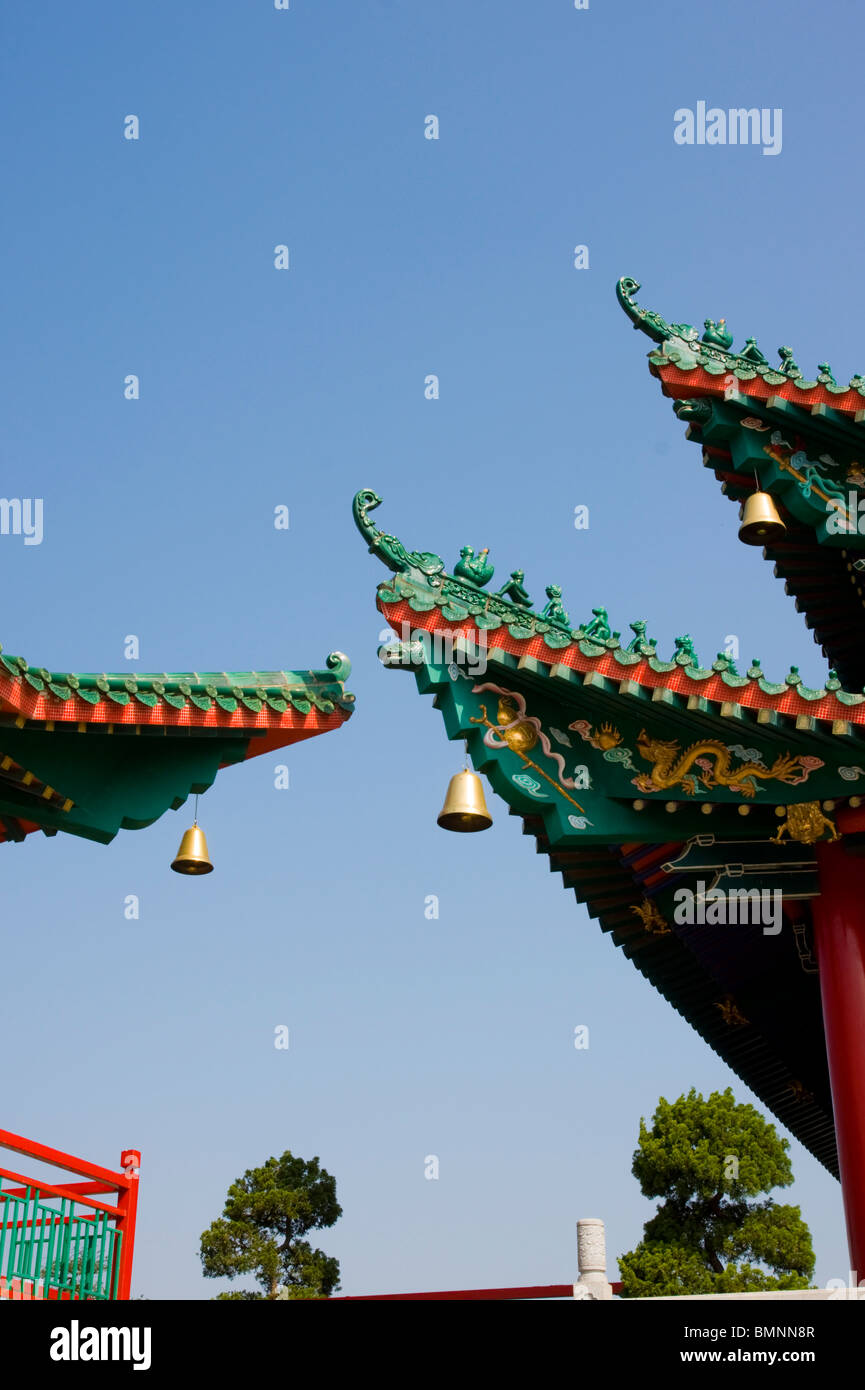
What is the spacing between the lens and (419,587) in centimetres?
977

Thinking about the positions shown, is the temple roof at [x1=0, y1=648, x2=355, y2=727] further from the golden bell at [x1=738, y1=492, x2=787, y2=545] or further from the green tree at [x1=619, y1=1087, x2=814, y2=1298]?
the green tree at [x1=619, y1=1087, x2=814, y2=1298]

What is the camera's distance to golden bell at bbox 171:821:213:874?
9484 millimetres

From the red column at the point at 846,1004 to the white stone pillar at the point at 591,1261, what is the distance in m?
2.07

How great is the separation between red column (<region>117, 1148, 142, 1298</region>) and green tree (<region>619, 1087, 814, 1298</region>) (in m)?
10.4

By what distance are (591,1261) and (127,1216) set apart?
2.70 m

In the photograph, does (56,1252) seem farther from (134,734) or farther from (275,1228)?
(275,1228)

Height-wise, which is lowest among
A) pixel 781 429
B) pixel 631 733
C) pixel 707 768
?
pixel 707 768

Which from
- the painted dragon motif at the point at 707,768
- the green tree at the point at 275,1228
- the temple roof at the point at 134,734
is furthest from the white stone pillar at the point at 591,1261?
the green tree at the point at 275,1228

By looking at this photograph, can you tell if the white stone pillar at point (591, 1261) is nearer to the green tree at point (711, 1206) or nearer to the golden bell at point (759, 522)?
the golden bell at point (759, 522)

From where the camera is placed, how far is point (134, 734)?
30.6 ft

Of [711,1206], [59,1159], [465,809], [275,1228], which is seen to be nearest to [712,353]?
[465,809]

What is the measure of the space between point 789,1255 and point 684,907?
9406mm
